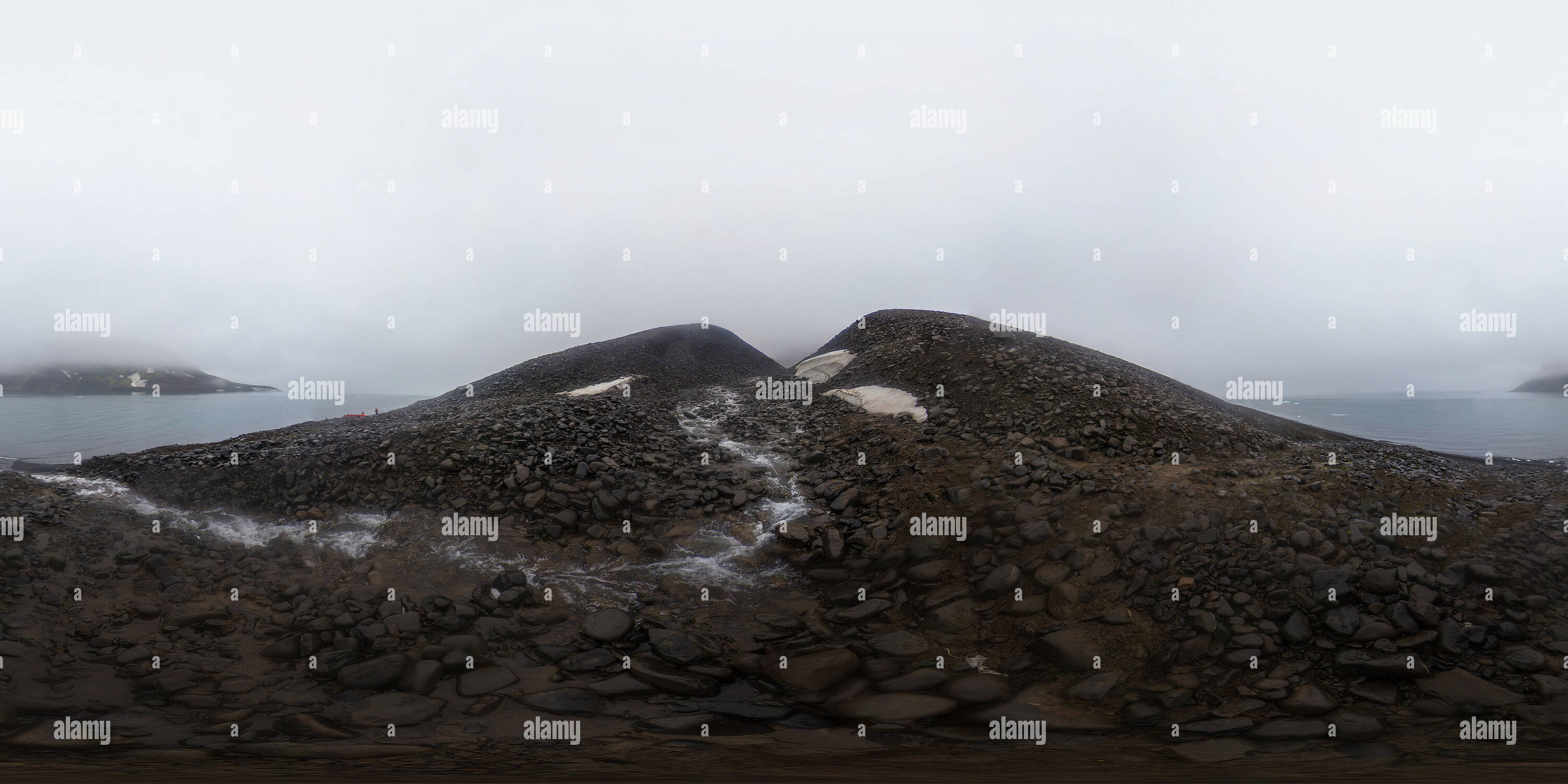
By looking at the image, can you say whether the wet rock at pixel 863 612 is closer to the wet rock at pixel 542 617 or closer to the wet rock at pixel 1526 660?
the wet rock at pixel 542 617

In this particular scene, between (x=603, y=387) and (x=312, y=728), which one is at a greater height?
(x=603, y=387)

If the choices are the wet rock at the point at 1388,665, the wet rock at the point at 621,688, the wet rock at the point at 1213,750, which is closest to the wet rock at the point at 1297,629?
the wet rock at the point at 1388,665

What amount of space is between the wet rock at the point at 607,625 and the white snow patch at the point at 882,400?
36.0 ft

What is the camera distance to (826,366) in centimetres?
2605

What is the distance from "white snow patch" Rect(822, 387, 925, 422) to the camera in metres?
17.2

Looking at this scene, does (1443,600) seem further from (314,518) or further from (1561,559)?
(314,518)

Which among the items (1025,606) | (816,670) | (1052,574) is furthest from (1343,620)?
(816,670)

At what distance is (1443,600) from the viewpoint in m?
7.04

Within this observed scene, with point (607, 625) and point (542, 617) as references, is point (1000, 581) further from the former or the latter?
point (542, 617)

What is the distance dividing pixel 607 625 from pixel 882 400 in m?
13.0

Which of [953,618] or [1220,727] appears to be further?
[953,618]

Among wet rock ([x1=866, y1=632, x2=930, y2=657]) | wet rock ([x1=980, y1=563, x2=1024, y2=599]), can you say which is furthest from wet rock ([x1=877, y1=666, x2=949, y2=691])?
wet rock ([x1=980, y1=563, x2=1024, y2=599])

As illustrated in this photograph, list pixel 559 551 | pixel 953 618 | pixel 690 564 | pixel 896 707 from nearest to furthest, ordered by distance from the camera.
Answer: pixel 896 707, pixel 953 618, pixel 690 564, pixel 559 551

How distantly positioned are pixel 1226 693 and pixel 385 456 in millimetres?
16273
